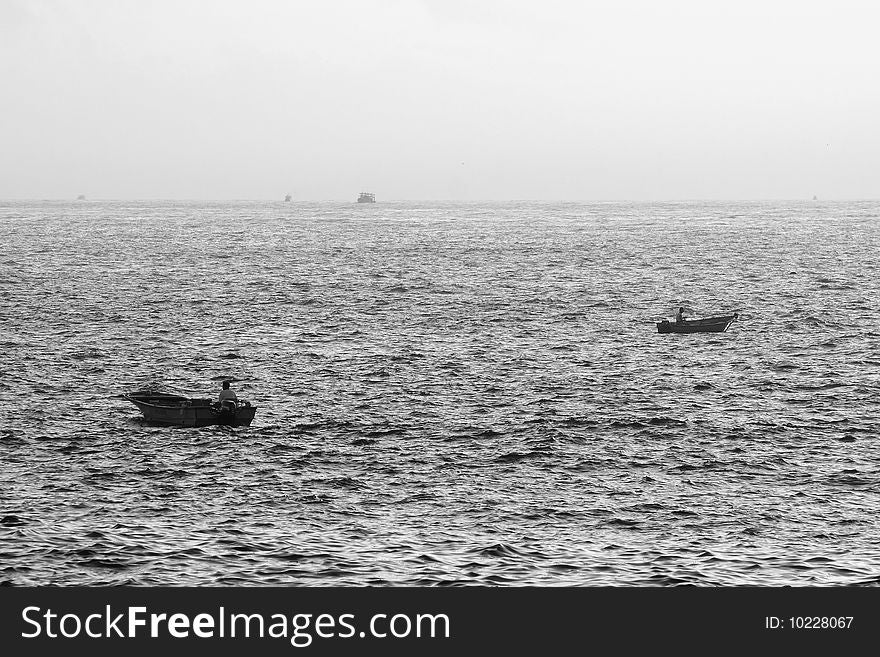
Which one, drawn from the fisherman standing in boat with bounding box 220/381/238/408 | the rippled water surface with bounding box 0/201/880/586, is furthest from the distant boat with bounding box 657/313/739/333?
the fisherman standing in boat with bounding box 220/381/238/408

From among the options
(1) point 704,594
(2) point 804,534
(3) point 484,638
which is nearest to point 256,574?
(3) point 484,638

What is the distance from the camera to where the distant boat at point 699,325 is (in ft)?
257

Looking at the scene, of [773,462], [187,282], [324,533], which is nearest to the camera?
[324,533]

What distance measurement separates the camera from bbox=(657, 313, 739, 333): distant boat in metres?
78.4

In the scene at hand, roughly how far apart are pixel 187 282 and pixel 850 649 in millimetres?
109028

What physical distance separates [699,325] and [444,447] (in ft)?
128

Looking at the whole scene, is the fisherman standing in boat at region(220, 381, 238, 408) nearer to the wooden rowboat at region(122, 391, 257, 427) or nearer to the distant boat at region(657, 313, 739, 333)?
the wooden rowboat at region(122, 391, 257, 427)

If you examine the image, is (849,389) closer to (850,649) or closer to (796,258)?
(850,649)

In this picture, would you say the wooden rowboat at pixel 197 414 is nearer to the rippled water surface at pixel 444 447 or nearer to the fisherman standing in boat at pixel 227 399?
the fisherman standing in boat at pixel 227 399

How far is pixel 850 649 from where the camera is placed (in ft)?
69.4

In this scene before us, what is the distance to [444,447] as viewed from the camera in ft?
147

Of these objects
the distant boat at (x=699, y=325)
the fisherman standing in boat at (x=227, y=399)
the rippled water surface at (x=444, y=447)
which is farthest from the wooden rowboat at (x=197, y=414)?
the distant boat at (x=699, y=325)

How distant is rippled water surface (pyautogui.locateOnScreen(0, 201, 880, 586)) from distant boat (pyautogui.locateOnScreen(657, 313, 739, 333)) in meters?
1.21

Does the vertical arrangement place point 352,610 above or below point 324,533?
above
